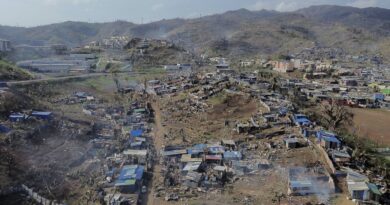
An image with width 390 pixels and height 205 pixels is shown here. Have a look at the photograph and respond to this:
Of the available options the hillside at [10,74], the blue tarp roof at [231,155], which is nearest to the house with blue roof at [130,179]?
the blue tarp roof at [231,155]

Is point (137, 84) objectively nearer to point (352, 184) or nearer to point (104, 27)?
point (352, 184)

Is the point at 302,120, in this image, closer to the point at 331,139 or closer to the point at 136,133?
the point at 331,139

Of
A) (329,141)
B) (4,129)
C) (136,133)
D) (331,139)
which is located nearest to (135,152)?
(136,133)

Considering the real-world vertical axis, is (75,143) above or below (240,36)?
below

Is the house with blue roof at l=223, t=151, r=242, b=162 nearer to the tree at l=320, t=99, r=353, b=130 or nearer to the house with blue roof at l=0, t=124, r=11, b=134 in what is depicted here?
the tree at l=320, t=99, r=353, b=130

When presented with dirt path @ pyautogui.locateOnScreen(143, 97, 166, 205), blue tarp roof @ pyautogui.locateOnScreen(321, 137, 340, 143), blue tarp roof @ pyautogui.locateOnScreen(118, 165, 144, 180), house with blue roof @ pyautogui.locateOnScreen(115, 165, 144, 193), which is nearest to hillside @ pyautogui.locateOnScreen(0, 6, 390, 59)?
dirt path @ pyautogui.locateOnScreen(143, 97, 166, 205)

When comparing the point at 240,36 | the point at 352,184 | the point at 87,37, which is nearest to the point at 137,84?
the point at 352,184

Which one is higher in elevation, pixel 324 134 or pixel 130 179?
pixel 324 134

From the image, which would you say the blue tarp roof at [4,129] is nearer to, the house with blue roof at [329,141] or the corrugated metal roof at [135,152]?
the corrugated metal roof at [135,152]
